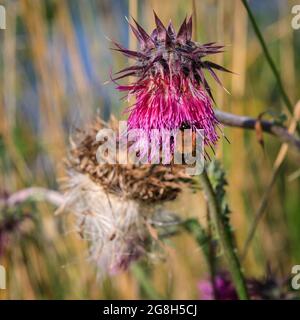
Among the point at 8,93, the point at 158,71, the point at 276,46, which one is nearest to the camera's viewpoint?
the point at 158,71

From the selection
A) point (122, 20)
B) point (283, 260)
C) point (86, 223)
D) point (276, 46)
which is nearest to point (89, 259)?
point (86, 223)

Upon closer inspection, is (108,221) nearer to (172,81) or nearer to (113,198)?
(113,198)

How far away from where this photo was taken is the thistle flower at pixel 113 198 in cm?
92

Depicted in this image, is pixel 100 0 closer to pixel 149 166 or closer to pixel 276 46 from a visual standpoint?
pixel 149 166

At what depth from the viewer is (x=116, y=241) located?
979 mm

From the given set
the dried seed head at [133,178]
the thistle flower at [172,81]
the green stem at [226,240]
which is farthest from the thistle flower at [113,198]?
the thistle flower at [172,81]

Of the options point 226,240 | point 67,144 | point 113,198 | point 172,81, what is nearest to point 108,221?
point 113,198

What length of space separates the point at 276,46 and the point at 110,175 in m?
1.41

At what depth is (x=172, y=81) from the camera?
65 cm

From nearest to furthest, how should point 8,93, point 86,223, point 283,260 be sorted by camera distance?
point 86,223 → point 8,93 → point 283,260

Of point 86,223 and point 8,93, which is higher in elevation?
point 8,93

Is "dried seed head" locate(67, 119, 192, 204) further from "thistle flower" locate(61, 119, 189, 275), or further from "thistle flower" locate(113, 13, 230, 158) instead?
"thistle flower" locate(113, 13, 230, 158)

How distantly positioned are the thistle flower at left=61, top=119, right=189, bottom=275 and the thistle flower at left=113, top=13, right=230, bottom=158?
23 centimetres

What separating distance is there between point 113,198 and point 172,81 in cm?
35
